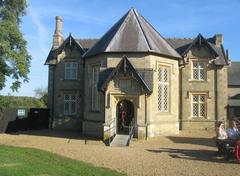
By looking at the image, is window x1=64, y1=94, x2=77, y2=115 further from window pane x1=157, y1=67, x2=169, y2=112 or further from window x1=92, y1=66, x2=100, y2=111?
window pane x1=157, y1=67, x2=169, y2=112

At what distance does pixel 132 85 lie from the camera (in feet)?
78.2

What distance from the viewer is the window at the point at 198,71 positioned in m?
31.2

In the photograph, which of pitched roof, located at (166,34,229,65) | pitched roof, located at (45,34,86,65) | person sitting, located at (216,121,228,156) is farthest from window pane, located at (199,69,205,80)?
person sitting, located at (216,121,228,156)

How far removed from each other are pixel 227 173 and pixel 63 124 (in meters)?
21.9

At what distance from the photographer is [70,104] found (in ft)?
108

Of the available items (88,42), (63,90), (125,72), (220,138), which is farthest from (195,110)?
(220,138)

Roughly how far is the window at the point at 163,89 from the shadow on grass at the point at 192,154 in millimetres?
7000

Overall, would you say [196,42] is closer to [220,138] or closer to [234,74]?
[220,138]

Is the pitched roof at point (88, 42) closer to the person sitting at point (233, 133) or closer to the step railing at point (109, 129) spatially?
the step railing at point (109, 129)

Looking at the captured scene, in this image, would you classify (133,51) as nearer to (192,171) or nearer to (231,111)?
(192,171)

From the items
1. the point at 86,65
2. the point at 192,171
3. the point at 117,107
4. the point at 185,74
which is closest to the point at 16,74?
the point at 86,65

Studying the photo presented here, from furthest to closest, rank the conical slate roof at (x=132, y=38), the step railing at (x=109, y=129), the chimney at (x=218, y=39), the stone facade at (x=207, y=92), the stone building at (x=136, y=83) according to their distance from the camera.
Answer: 1. the chimney at (x=218, y=39)
2. the stone facade at (x=207, y=92)
3. the conical slate roof at (x=132, y=38)
4. the stone building at (x=136, y=83)
5. the step railing at (x=109, y=129)

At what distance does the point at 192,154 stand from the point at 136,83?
7767mm

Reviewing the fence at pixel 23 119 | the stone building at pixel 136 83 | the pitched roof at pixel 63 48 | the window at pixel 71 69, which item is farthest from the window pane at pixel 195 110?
the fence at pixel 23 119
